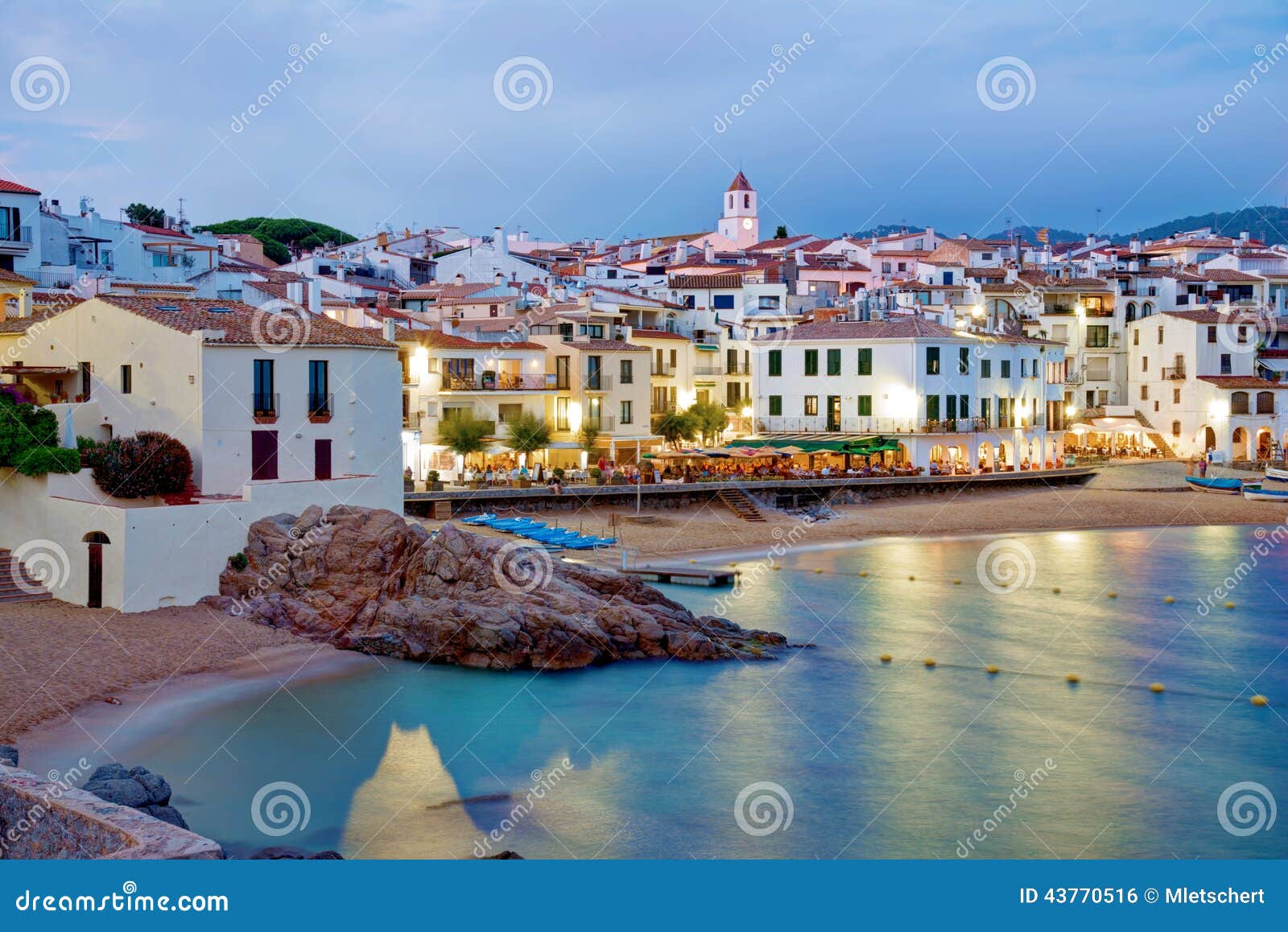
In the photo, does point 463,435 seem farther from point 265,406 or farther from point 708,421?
point 265,406

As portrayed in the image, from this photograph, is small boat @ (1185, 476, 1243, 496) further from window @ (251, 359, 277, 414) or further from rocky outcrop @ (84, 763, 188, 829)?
rocky outcrop @ (84, 763, 188, 829)

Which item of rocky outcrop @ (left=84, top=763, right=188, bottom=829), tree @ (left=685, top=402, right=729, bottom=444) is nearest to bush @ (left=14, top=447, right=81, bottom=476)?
rocky outcrop @ (left=84, top=763, right=188, bottom=829)

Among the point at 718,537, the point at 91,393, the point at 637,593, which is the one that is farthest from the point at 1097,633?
the point at 91,393

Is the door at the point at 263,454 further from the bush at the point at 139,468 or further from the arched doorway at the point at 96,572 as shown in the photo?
the arched doorway at the point at 96,572

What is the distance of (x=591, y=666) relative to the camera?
28.1 m

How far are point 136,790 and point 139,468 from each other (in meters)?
14.1

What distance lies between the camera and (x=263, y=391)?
3278 centimetres

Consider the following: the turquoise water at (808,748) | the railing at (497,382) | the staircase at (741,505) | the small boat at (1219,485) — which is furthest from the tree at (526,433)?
the small boat at (1219,485)

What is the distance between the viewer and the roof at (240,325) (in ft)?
105

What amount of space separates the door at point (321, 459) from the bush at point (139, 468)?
3.45 m

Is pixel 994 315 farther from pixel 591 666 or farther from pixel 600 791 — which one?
pixel 600 791

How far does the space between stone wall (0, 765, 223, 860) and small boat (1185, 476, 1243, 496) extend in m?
54.4

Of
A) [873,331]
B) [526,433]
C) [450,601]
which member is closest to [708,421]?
[873,331]

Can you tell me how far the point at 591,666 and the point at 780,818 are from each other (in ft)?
29.2
